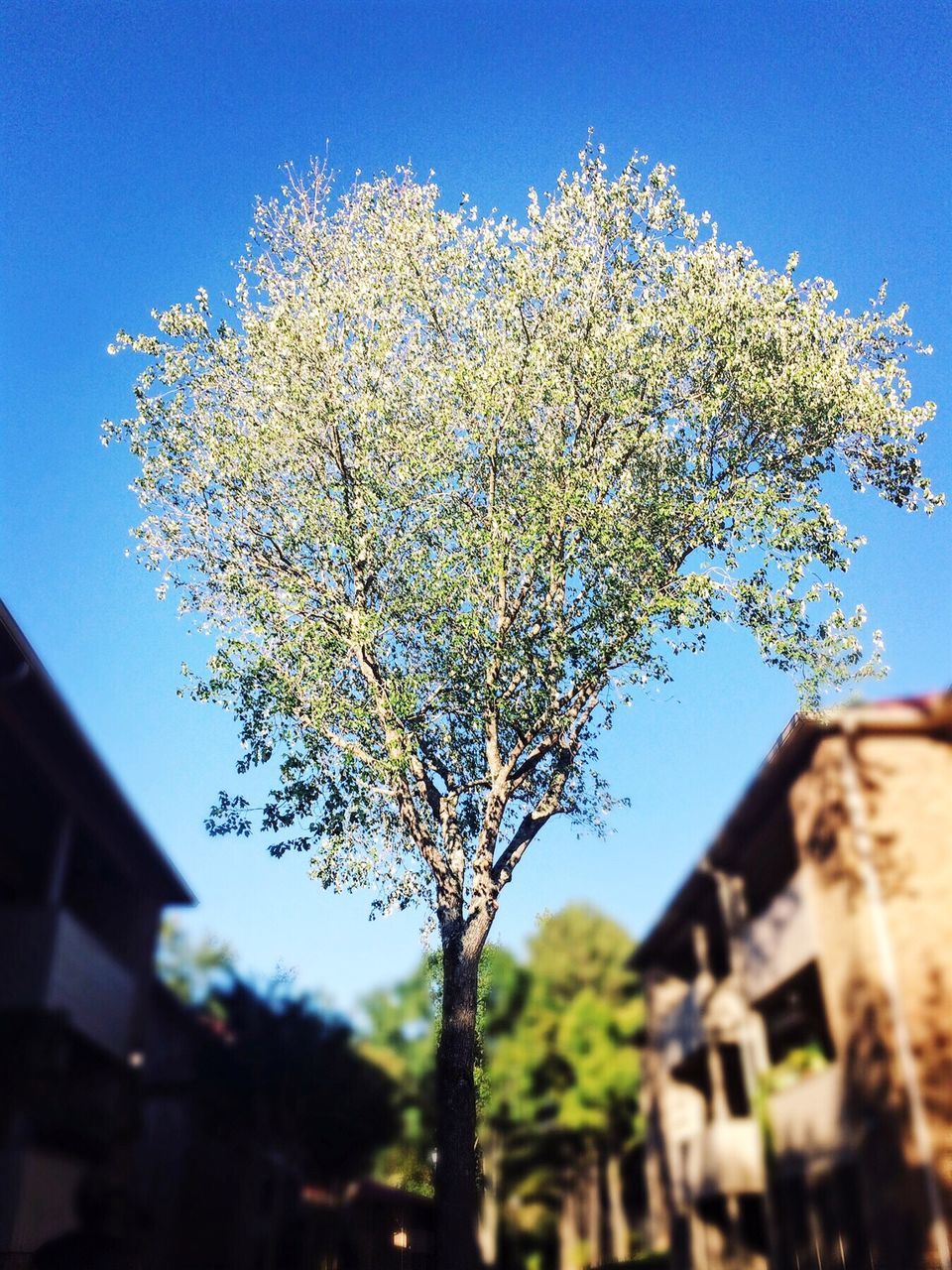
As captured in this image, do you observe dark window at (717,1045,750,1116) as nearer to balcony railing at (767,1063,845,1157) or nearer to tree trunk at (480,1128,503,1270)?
balcony railing at (767,1063,845,1157)

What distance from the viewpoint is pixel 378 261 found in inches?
740

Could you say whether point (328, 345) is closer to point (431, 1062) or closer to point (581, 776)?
point (581, 776)

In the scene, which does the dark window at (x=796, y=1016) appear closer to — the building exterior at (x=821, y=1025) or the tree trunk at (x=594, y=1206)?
the building exterior at (x=821, y=1025)

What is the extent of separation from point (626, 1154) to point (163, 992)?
1.13 meters

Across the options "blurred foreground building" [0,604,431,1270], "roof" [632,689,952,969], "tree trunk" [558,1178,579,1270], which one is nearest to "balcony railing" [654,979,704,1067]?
"roof" [632,689,952,969]

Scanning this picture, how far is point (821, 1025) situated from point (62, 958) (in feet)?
5.11

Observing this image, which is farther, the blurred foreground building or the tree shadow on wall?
the blurred foreground building

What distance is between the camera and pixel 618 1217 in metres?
2.07

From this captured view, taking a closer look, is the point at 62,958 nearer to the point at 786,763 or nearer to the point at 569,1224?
the point at 569,1224

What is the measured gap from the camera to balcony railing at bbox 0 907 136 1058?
1.94m

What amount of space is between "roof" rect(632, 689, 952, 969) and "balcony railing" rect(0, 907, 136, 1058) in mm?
1176

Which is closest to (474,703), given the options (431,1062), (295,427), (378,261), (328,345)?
(295,427)

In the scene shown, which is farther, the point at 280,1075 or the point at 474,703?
the point at 474,703

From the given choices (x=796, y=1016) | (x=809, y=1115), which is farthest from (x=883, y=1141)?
(x=796, y=1016)
